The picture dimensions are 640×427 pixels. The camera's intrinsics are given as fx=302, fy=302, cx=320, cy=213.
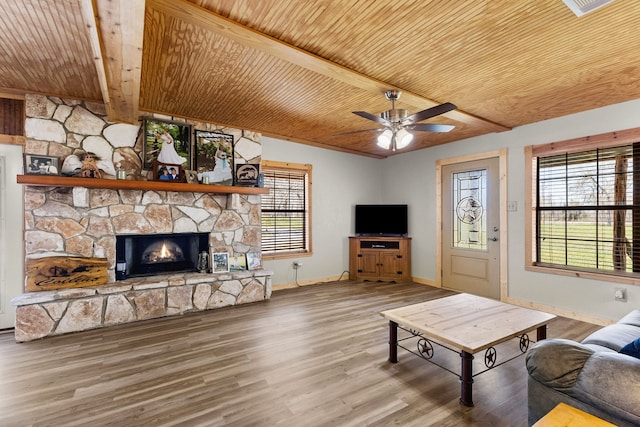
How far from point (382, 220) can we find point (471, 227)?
161cm

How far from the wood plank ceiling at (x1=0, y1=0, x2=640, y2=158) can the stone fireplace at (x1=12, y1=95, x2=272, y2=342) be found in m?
0.40

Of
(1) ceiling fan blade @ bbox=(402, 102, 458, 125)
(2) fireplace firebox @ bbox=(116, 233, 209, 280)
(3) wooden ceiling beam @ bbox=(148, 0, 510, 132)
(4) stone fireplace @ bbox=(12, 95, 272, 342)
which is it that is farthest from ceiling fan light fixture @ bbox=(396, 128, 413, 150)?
(2) fireplace firebox @ bbox=(116, 233, 209, 280)

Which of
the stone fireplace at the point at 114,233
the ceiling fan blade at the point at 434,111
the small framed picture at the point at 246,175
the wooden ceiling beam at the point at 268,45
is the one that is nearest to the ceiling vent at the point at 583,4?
the ceiling fan blade at the point at 434,111

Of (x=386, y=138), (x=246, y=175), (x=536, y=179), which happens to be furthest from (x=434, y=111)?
(x=246, y=175)

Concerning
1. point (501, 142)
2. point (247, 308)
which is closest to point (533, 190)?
point (501, 142)

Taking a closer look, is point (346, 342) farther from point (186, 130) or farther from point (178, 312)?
point (186, 130)

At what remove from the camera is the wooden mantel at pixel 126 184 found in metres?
3.18

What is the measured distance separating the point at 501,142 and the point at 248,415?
482 centimetres

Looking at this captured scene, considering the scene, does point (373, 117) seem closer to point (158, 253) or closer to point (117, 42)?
point (117, 42)

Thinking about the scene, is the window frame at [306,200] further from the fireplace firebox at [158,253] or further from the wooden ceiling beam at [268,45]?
the wooden ceiling beam at [268,45]

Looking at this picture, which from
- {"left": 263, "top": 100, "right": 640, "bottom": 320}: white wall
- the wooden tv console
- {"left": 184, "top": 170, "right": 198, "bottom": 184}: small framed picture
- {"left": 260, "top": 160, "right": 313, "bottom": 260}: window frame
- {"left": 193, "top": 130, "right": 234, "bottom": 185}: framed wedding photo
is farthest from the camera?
the wooden tv console

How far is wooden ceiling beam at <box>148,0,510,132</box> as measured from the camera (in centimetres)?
194

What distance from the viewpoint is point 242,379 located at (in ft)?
7.93

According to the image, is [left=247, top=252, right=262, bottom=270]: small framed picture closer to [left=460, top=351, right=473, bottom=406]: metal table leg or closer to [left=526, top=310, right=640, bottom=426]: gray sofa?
[left=460, top=351, right=473, bottom=406]: metal table leg
